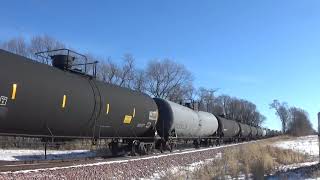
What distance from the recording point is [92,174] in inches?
515

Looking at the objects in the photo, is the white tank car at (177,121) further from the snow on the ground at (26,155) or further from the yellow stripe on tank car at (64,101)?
the yellow stripe on tank car at (64,101)

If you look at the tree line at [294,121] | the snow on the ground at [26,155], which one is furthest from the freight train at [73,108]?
the tree line at [294,121]

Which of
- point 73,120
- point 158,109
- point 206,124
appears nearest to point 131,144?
point 158,109

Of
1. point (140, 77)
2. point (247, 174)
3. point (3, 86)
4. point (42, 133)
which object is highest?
point (140, 77)

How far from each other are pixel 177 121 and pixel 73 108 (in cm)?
1253

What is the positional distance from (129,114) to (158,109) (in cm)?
608

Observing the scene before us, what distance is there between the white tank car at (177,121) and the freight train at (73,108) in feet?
0.20

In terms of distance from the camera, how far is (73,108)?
14859mm

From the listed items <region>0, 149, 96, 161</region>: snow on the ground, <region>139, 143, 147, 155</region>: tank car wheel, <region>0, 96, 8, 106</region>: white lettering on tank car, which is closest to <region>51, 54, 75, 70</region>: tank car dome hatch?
<region>0, 96, 8, 106</region>: white lettering on tank car

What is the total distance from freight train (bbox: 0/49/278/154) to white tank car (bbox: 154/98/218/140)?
62mm

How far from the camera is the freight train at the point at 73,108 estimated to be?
12180 mm

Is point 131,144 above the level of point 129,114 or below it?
below

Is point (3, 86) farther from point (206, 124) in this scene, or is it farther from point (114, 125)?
point (206, 124)

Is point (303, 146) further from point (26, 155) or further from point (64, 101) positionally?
point (64, 101)
